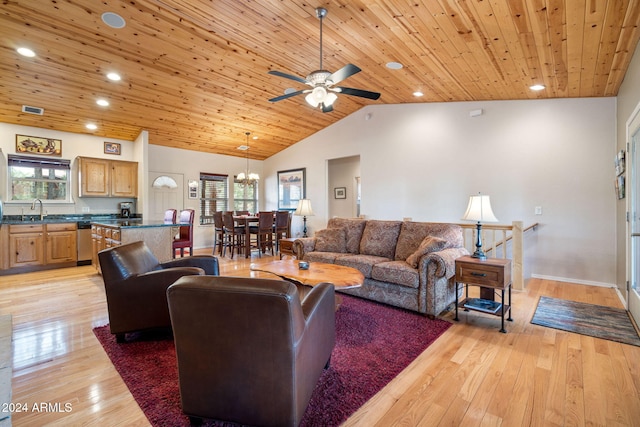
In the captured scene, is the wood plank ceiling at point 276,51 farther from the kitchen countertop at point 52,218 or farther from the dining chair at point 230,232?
the dining chair at point 230,232

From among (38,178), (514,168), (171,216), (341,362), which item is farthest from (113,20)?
(514,168)

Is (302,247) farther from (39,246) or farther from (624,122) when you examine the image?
(39,246)

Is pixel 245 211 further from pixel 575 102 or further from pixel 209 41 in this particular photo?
→ pixel 575 102

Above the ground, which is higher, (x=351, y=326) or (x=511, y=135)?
(x=511, y=135)

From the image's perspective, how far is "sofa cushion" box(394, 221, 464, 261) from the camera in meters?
3.49

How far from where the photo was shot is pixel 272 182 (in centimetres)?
882

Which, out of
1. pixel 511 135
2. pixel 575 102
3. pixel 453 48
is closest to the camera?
pixel 453 48

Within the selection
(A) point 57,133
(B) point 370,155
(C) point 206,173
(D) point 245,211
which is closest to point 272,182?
(D) point 245,211

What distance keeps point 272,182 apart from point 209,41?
17.1 ft

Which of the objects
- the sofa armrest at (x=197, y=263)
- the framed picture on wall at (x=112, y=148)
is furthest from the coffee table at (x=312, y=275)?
the framed picture on wall at (x=112, y=148)

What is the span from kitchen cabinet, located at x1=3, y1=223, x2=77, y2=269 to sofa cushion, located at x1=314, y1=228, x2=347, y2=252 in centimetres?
456

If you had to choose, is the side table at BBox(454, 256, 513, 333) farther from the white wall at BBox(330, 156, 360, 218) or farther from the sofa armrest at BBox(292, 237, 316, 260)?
the white wall at BBox(330, 156, 360, 218)

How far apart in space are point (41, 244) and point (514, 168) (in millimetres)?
7977

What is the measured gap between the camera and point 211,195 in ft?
26.6
